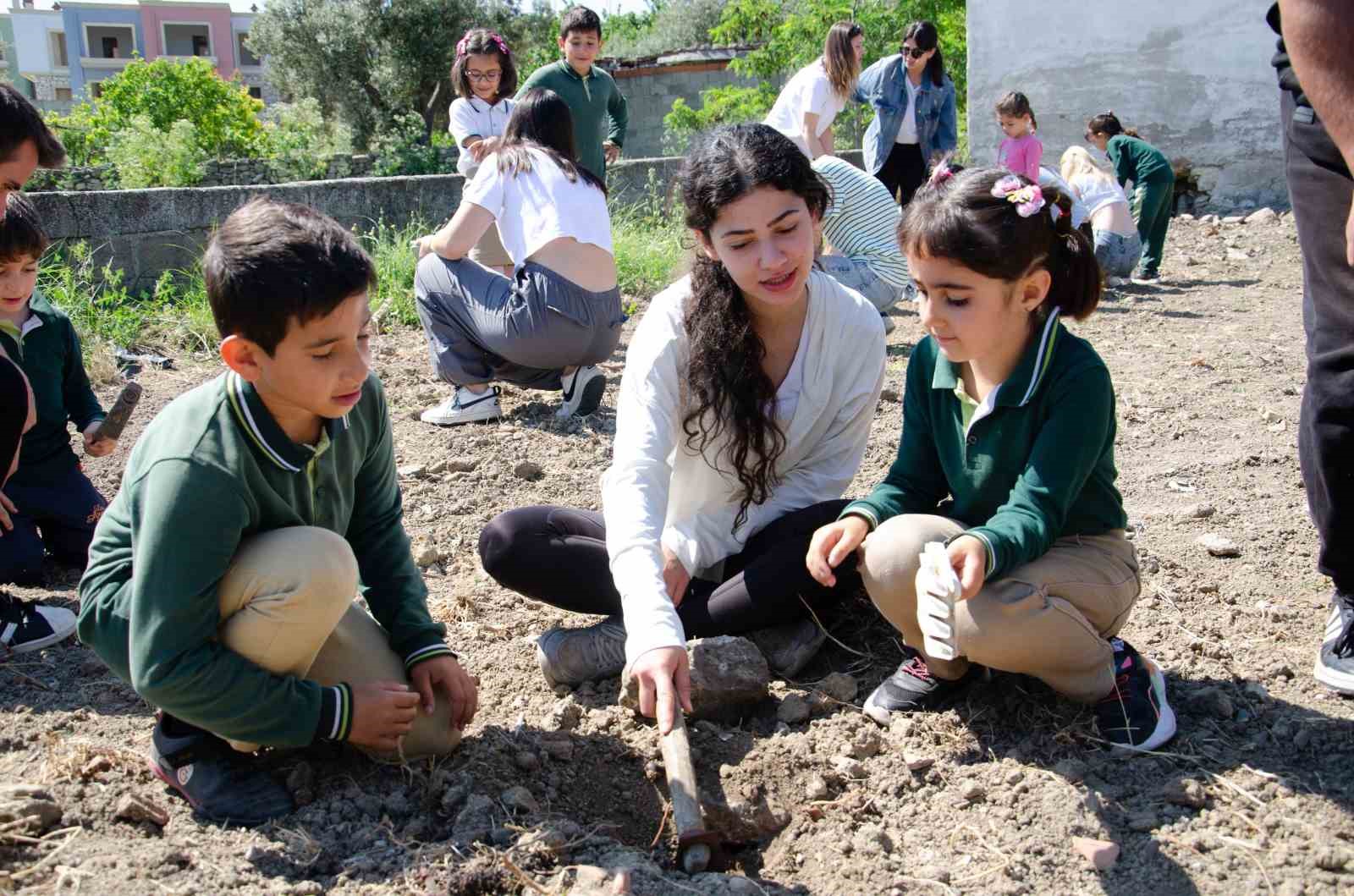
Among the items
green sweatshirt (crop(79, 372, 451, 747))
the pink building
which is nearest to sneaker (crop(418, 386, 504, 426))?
green sweatshirt (crop(79, 372, 451, 747))

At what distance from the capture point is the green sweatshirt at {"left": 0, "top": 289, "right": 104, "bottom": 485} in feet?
11.0

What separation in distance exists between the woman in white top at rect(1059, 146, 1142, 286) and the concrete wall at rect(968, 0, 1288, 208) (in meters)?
3.94

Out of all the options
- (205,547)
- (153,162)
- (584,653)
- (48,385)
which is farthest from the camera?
(153,162)

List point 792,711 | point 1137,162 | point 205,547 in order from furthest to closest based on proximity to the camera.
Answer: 1. point 1137,162
2. point 792,711
3. point 205,547

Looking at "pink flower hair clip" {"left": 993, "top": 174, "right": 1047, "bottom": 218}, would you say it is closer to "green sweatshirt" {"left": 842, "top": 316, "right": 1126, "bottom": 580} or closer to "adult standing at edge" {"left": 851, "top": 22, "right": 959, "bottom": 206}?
"green sweatshirt" {"left": 842, "top": 316, "right": 1126, "bottom": 580}

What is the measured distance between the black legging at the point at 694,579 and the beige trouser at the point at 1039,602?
1.15 feet

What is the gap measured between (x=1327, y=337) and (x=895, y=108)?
232 inches

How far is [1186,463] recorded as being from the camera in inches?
151

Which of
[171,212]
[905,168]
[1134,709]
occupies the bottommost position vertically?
[1134,709]

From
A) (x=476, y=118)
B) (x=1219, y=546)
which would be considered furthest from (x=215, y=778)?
(x=476, y=118)

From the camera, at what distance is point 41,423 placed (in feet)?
11.1

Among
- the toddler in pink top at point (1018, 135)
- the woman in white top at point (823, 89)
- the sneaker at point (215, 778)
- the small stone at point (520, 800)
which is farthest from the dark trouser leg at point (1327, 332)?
the toddler in pink top at point (1018, 135)

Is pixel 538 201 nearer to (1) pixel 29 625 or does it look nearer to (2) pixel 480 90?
(2) pixel 480 90

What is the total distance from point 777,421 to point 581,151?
424 centimetres
